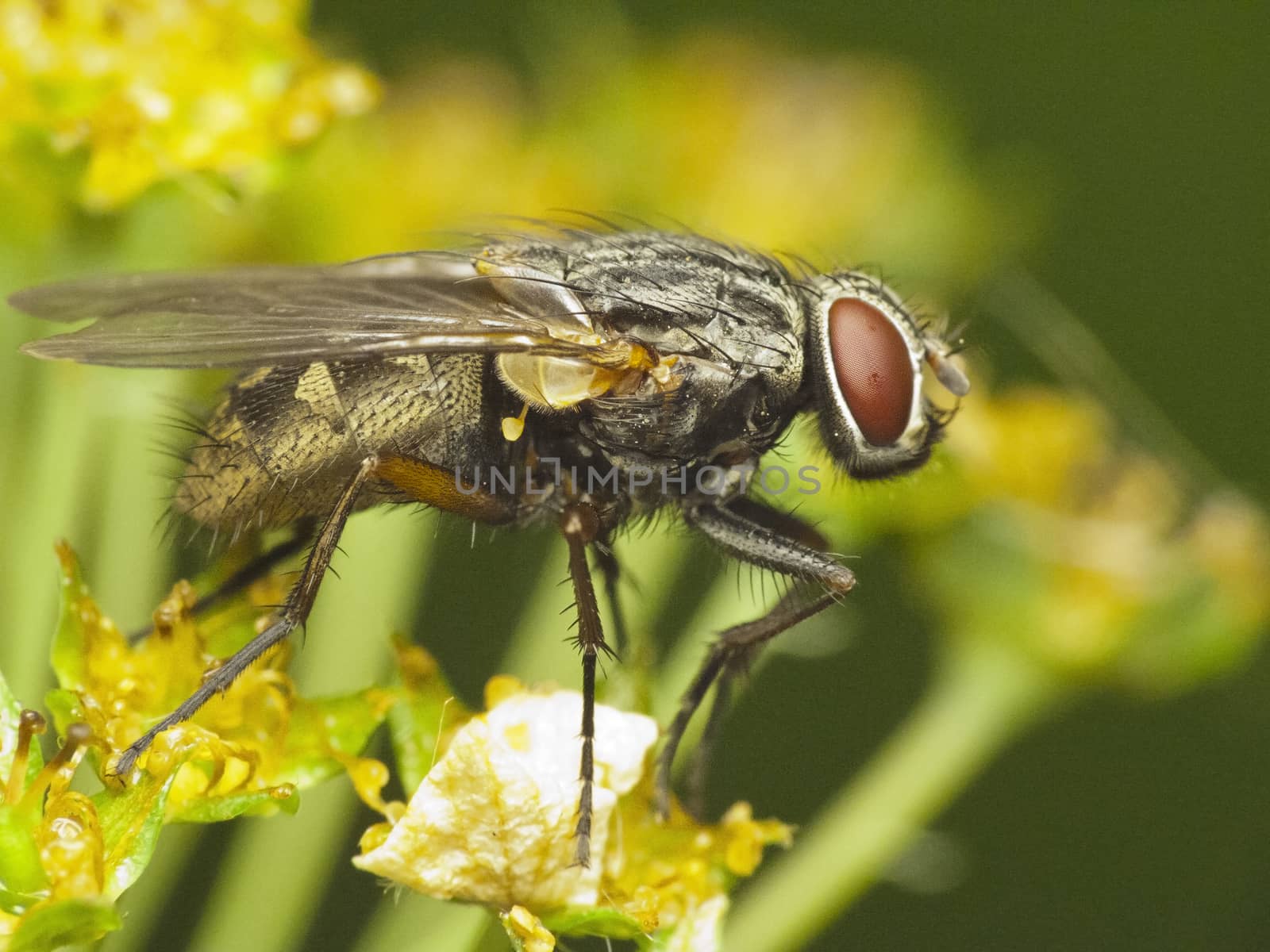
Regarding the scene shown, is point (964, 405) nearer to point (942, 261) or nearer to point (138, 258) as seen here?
point (942, 261)

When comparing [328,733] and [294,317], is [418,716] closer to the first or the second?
[328,733]

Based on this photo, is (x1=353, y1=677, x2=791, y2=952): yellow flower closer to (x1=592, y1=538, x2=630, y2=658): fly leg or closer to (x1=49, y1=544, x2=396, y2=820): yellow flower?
(x1=49, y1=544, x2=396, y2=820): yellow flower

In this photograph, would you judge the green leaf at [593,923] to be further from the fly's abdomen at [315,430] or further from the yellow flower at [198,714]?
the fly's abdomen at [315,430]

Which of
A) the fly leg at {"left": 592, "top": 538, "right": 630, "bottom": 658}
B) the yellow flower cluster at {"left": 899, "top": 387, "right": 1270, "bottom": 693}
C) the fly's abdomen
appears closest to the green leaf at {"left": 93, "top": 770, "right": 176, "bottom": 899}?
the fly's abdomen

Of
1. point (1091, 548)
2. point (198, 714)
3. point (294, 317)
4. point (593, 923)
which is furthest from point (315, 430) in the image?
point (1091, 548)

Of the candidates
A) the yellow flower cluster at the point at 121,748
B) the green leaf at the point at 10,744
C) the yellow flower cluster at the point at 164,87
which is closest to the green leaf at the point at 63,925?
the yellow flower cluster at the point at 121,748

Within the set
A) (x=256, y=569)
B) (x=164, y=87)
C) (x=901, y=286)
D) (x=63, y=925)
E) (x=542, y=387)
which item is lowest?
(x=63, y=925)

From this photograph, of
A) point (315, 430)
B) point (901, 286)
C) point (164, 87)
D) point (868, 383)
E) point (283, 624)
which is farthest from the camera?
point (901, 286)
